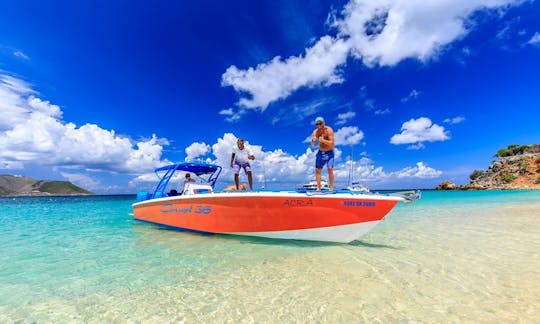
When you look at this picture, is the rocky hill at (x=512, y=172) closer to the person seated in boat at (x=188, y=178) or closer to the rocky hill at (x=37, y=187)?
the person seated in boat at (x=188, y=178)

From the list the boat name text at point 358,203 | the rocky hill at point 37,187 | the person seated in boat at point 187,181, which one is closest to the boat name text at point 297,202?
the boat name text at point 358,203

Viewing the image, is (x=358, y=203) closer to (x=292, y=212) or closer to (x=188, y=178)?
(x=292, y=212)

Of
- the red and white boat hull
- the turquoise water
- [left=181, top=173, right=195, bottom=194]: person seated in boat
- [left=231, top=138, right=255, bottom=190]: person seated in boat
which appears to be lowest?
the turquoise water

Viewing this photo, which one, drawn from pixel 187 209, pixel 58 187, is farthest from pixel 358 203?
pixel 58 187

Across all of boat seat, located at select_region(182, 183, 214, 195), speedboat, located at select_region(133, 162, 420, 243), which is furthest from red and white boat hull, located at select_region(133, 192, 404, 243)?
boat seat, located at select_region(182, 183, 214, 195)

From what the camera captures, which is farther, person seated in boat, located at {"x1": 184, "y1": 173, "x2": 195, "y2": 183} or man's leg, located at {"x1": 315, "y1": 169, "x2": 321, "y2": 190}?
person seated in boat, located at {"x1": 184, "y1": 173, "x2": 195, "y2": 183}

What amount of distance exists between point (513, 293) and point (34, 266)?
7845mm

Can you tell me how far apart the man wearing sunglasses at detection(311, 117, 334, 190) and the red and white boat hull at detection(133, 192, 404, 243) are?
23.2 inches

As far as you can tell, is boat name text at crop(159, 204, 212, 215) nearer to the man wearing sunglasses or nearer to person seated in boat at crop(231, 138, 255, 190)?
person seated in boat at crop(231, 138, 255, 190)

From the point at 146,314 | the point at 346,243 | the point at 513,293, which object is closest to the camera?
the point at 146,314

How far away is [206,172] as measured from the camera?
1077 cm

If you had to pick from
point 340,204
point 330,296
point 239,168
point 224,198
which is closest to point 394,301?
point 330,296

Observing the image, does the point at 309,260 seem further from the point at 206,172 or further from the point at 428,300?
the point at 206,172

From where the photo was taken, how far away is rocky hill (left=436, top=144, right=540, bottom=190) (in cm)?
5994
